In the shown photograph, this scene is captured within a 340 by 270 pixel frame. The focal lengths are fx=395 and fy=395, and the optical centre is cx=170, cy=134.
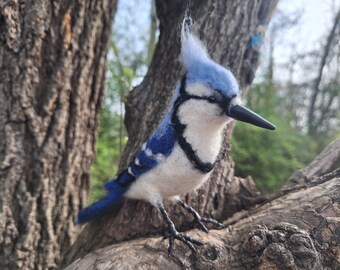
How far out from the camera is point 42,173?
64.3 inches

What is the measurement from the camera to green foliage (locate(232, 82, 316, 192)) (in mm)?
3379

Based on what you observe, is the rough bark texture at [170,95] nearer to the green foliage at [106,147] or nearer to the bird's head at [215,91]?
the bird's head at [215,91]

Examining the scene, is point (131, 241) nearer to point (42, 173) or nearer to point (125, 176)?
point (125, 176)

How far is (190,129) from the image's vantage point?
1.08m

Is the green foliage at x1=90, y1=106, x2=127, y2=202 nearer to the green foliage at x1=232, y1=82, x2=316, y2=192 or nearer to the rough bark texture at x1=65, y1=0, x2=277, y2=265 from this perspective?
the green foliage at x1=232, y1=82, x2=316, y2=192

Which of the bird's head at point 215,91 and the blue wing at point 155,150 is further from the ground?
the bird's head at point 215,91

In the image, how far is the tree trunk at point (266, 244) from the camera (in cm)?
99

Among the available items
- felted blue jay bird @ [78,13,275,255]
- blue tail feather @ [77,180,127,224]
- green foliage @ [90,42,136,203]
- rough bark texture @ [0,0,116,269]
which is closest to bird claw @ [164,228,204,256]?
felted blue jay bird @ [78,13,275,255]

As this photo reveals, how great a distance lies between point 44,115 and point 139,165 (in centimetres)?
63

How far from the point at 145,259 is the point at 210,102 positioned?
0.47 m

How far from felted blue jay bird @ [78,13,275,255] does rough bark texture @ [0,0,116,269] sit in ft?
1.93

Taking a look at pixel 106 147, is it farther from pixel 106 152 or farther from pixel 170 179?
pixel 170 179

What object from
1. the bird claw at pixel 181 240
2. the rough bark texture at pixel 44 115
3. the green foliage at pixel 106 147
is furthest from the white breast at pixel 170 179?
the green foliage at pixel 106 147

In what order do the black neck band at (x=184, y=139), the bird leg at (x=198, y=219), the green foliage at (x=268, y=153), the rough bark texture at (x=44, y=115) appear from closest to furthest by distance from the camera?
the black neck band at (x=184, y=139) → the bird leg at (x=198, y=219) → the rough bark texture at (x=44, y=115) → the green foliage at (x=268, y=153)
